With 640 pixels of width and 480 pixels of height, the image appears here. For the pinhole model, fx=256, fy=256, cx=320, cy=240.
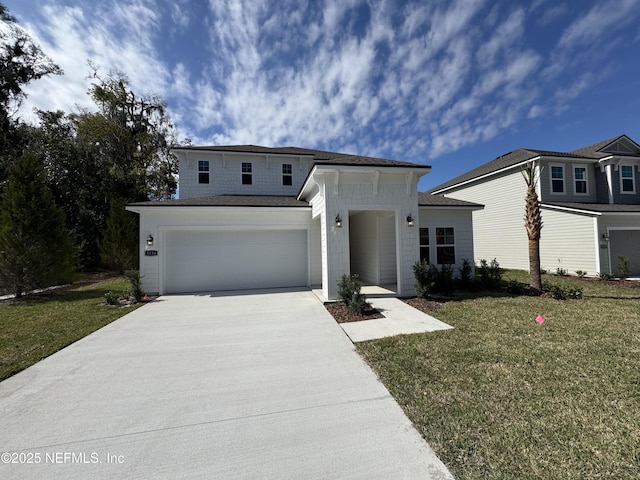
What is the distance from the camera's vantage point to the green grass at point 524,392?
2.06 meters

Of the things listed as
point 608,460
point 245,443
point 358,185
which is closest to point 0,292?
point 245,443

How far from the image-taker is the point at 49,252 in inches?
366

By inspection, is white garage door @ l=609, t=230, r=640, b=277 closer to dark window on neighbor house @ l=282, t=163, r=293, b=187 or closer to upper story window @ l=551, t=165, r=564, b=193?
upper story window @ l=551, t=165, r=564, b=193

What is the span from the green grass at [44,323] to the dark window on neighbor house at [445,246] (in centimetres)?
1054

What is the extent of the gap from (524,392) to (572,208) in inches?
518

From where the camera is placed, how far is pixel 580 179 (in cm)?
1404

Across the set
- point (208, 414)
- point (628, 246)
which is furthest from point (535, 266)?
point (208, 414)

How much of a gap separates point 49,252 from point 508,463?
13.5m

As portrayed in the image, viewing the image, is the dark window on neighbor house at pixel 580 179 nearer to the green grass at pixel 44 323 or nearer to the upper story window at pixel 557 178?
the upper story window at pixel 557 178

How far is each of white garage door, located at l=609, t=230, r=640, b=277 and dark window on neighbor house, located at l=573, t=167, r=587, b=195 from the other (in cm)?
295

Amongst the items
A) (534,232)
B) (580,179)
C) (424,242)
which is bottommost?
(424,242)

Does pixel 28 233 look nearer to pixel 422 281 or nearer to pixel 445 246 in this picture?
pixel 422 281

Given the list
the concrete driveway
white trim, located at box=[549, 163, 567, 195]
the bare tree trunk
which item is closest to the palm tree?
the bare tree trunk

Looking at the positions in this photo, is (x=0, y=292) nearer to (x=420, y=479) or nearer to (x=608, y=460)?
(x=420, y=479)
